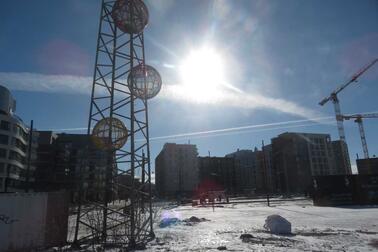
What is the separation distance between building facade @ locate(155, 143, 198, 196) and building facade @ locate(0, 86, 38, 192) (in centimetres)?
7878

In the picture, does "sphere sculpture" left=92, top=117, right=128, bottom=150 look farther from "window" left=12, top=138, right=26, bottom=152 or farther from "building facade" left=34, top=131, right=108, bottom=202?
"building facade" left=34, top=131, right=108, bottom=202

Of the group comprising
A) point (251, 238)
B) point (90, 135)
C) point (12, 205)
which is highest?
point (90, 135)

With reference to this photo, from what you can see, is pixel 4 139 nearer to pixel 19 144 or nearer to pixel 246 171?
pixel 19 144

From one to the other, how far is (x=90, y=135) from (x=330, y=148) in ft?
560

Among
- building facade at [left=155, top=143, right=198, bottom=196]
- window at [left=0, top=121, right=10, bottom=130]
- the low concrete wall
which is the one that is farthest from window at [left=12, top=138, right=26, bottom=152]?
building facade at [left=155, top=143, right=198, bottom=196]

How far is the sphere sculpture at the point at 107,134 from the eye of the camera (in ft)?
46.8

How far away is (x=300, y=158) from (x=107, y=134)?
509 feet

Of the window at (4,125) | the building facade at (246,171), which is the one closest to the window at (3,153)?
the window at (4,125)

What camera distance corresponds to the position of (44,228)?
12.2 metres

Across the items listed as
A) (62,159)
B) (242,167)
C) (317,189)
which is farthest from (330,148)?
(317,189)

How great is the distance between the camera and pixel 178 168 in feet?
510

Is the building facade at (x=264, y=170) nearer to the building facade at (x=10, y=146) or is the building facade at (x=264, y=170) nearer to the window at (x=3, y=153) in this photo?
the building facade at (x=10, y=146)

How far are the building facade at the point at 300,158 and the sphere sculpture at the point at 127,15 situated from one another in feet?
496

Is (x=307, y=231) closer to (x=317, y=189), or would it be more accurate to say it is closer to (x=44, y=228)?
(x=44, y=228)
